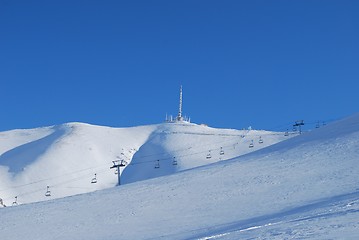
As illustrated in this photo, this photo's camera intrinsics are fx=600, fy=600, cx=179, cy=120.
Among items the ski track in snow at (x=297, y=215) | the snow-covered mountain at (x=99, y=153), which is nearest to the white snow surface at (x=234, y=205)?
the ski track in snow at (x=297, y=215)

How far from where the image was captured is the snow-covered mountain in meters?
91.0

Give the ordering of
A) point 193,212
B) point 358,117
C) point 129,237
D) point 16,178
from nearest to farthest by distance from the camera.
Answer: point 129,237, point 193,212, point 358,117, point 16,178

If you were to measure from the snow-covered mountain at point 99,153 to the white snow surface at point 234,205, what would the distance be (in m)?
53.1

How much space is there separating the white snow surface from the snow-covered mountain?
53.1 meters

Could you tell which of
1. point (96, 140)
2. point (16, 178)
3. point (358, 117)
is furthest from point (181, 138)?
point (358, 117)

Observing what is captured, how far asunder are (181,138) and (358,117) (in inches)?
2717

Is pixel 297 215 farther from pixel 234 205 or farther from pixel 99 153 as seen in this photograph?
pixel 99 153

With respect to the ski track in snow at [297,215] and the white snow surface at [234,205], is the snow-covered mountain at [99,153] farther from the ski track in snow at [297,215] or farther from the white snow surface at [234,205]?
the ski track in snow at [297,215]

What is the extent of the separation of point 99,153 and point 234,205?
90.6 m

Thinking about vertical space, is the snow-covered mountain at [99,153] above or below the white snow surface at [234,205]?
above

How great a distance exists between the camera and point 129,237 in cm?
1878

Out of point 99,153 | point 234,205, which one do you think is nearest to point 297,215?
point 234,205

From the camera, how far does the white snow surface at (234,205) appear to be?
1528 cm

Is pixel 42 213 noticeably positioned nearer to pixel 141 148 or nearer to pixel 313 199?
pixel 313 199
